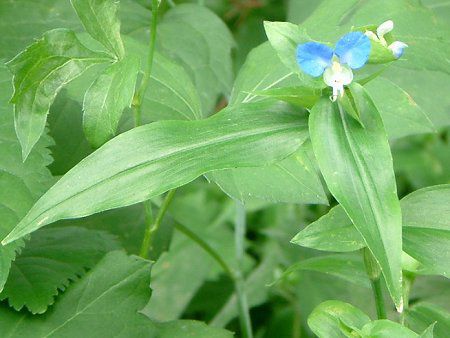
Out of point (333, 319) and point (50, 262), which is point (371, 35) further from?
point (50, 262)

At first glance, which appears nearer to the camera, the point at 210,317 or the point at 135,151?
the point at 135,151

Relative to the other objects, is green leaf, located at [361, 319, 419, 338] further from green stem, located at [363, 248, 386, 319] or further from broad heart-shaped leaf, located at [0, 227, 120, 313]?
broad heart-shaped leaf, located at [0, 227, 120, 313]

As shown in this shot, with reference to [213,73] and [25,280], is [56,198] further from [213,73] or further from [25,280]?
[213,73]

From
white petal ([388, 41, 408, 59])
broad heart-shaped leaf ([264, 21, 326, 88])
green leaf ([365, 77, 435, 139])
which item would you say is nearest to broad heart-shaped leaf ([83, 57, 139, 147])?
broad heart-shaped leaf ([264, 21, 326, 88])

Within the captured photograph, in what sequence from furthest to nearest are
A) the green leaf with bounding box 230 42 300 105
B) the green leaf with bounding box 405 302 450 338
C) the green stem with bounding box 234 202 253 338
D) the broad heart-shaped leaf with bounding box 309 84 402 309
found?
the green stem with bounding box 234 202 253 338 < the green leaf with bounding box 230 42 300 105 < the green leaf with bounding box 405 302 450 338 < the broad heart-shaped leaf with bounding box 309 84 402 309

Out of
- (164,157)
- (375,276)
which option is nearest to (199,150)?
(164,157)

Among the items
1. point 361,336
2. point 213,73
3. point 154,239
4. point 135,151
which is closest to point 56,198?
point 135,151

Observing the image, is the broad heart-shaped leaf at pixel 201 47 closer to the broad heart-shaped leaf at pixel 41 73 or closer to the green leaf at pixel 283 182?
the green leaf at pixel 283 182
